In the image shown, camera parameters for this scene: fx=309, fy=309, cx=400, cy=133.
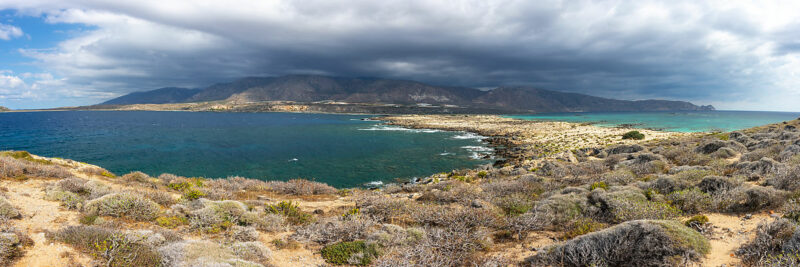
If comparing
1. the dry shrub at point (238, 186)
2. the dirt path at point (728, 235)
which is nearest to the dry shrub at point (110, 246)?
the dry shrub at point (238, 186)

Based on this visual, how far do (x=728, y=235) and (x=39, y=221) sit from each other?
18706 mm

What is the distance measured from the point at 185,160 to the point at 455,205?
44.3 meters

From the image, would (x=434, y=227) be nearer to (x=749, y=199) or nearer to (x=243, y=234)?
(x=243, y=234)

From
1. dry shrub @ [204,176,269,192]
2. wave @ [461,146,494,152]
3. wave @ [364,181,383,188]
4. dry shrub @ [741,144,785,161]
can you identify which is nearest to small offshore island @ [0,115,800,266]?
dry shrub @ [741,144,785,161]

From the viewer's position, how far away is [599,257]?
20.9 feet

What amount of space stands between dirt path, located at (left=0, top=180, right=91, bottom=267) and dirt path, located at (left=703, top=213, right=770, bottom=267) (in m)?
13.6

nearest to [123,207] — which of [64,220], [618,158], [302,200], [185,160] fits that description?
[64,220]

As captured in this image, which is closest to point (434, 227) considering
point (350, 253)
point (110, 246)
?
point (350, 253)

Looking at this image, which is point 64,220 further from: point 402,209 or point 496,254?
point 496,254

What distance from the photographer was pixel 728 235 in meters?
7.40

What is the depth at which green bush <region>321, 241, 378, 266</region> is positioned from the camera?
7.89 meters

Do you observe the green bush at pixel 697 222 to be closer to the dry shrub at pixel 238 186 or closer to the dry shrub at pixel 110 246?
the dry shrub at pixel 110 246

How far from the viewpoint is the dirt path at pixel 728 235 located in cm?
633

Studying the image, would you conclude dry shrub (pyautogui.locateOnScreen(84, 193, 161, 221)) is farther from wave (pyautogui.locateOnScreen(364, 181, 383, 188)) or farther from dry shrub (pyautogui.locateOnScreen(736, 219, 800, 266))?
wave (pyautogui.locateOnScreen(364, 181, 383, 188))
